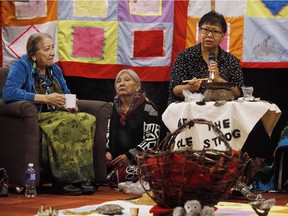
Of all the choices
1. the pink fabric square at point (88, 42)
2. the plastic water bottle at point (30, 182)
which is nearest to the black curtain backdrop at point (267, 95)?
the pink fabric square at point (88, 42)

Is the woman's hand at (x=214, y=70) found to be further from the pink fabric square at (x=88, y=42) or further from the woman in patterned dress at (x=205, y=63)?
the pink fabric square at (x=88, y=42)

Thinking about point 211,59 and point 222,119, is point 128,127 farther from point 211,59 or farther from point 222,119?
point 222,119

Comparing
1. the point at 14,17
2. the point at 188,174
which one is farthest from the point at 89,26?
the point at 188,174

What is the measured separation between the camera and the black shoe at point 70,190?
4348 millimetres

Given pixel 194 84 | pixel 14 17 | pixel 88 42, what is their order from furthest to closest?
pixel 14 17 → pixel 88 42 → pixel 194 84

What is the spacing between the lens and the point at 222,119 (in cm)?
404

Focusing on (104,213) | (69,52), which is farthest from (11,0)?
(104,213)

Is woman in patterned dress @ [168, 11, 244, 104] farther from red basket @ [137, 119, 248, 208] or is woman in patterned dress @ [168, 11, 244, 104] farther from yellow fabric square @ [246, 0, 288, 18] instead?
red basket @ [137, 119, 248, 208]

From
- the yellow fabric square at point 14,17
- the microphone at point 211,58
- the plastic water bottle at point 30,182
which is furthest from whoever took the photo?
the yellow fabric square at point 14,17

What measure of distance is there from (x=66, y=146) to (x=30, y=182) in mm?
351

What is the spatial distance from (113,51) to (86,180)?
146 cm

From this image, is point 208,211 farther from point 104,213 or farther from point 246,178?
point 246,178

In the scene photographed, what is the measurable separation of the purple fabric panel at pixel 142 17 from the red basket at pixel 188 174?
300 centimetres

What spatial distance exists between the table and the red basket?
1.48 m
